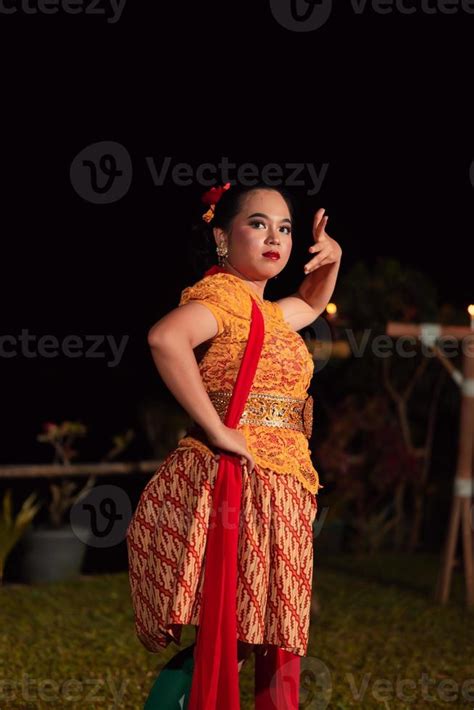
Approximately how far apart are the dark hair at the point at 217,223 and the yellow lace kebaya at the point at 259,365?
16 cm

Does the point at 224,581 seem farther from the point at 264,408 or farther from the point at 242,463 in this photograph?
the point at 264,408

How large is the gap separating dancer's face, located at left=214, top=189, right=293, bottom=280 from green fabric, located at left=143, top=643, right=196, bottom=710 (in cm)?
89

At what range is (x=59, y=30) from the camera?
6926 mm

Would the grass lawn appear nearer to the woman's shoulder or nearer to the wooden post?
the wooden post

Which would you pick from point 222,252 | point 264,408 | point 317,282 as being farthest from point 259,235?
point 264,408

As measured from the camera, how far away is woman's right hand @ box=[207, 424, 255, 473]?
2275 millimetres

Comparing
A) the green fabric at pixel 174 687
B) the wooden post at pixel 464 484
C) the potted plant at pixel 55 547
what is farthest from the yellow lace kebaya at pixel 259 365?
the potted plant at pixel 55 547

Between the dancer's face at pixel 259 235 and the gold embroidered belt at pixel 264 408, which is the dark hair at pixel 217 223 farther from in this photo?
the gold embroidered belt at pixel 264 408

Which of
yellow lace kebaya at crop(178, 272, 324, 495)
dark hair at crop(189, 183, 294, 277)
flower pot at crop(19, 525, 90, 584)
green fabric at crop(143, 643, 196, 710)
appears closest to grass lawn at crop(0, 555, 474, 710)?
flower pot at crop(19, 525, 90, 584)

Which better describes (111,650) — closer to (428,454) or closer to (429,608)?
(429,608)

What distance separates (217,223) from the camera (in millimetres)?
2539

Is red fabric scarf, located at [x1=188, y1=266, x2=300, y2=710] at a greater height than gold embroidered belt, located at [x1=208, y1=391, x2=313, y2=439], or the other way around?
gold embroidered belt, located at [x1=208, y1=391, x2=313, y2=439]

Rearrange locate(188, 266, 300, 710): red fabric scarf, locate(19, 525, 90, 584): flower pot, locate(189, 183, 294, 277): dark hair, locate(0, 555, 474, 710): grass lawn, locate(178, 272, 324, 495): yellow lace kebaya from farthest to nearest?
locate(19, 525, 90, 584): flower pot → locate(0, 555, 474, 710): grass lawn → locate(189, 183, 294, 277): dark hair → locate(178, 272, 324, 495): yellow lace kebaya → locate(188, 266, 300, 710): red fabric scarf

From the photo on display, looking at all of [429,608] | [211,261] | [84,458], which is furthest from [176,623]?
[84,458]
